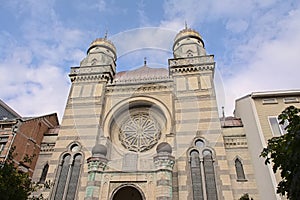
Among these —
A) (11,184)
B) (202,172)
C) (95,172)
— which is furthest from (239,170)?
(11,184)

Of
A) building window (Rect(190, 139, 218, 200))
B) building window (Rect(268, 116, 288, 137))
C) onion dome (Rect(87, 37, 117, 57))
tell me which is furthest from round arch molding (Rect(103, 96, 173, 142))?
onion dome (Rect(87, 37, 117, 57))

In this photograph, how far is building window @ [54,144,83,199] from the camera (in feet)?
51.0

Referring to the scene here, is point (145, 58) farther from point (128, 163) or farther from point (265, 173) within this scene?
point (265, 173)

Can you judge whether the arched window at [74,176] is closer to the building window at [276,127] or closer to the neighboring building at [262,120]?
the neighboring building at [262,120]

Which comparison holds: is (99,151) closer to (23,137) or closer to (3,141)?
(23,137)

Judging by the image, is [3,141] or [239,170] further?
[3,141]

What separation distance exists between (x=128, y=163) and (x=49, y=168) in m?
5.46

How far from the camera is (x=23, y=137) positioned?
17.5 metres

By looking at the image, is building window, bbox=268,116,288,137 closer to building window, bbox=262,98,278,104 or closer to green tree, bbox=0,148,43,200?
building window, bbox=262,98,278,104

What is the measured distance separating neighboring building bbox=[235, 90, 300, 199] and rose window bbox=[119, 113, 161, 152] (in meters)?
6.40

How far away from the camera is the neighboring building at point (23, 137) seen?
16.5m

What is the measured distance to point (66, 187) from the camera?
15.6 meters

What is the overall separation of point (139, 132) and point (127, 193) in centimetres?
486

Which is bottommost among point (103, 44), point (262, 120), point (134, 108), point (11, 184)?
point (11, 184)
